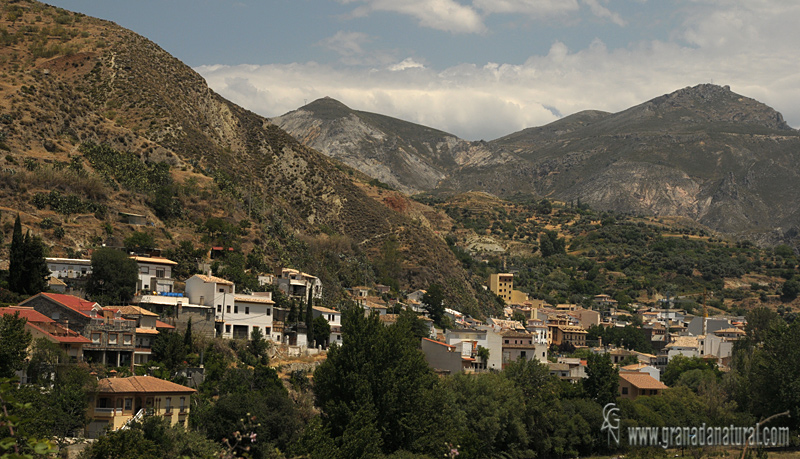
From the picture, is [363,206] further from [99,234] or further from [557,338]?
→ [99,234]

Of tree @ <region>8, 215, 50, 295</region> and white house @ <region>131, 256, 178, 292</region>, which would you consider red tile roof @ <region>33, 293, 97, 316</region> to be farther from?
white house @ <region>131, 256, 178, 292</region>

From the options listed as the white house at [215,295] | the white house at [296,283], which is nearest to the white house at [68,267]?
the white house at [215,295]

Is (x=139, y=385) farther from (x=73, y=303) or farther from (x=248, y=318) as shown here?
(x=248, y=318)

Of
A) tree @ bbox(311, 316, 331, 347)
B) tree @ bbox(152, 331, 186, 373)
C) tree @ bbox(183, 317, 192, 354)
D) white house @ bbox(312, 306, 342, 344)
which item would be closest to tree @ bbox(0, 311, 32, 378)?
tree @ bbox(152, 331, 186, 373)

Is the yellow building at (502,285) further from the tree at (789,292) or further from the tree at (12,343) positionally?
the tree at (12,343)

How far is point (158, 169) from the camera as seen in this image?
276 feet

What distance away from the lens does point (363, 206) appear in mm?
119688

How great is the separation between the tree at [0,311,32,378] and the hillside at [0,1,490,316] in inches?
857

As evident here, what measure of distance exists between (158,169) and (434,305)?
29.7 m

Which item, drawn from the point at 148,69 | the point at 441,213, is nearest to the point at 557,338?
the point at 148,69

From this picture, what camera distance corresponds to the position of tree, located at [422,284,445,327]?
288ft

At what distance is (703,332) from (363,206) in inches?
1827

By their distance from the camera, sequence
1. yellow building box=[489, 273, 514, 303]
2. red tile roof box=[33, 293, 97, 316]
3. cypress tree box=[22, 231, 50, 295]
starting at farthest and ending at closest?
yellow building box=[489, 273, 514, 303] → cypress tree box=[22, 231, 50, 295] → red tile roof box=[33, 293, 97, 316]

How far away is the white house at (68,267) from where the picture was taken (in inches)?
2209
